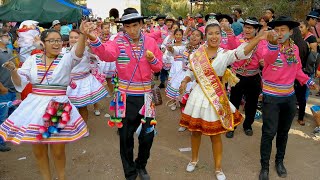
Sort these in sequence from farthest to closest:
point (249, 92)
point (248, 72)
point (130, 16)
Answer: point (249, 92) < point (248, 72) < point (130, 16)

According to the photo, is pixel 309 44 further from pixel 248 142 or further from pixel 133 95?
pixel 133 95

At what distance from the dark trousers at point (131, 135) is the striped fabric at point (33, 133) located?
52cm

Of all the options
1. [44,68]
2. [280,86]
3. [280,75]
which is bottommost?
[280,86]

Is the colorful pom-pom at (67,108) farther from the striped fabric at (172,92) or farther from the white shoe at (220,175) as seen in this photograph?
the striped fabric at (172,92)

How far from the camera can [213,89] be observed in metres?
3.98

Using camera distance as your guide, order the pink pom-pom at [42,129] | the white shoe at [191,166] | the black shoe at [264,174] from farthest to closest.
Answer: the white shoe at [191,166] → the black shoe at [264,174] → the pink pom-pom at [42,129]

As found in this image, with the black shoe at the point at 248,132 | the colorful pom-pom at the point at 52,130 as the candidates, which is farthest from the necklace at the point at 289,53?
the colorful pom-pom at the point at 52,130

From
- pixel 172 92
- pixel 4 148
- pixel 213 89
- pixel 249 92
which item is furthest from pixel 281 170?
pixel 4 148

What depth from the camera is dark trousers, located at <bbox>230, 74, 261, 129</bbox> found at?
5.55m

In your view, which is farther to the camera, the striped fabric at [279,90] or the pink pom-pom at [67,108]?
the striped fabric at [279,90]

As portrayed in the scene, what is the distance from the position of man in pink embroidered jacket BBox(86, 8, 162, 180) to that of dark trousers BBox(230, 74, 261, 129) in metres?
2.26

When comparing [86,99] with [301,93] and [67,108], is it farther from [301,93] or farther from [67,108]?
[301,93]

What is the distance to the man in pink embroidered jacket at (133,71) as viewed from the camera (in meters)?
3.68

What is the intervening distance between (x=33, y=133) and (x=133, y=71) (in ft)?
4.09
